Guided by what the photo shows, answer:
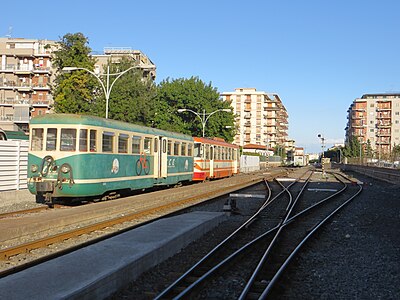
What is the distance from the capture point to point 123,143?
17.3 m

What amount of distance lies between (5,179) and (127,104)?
38.2 meters

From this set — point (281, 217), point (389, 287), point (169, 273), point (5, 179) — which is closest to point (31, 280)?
point (169, 273)

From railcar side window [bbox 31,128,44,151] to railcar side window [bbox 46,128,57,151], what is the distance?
0.25 m

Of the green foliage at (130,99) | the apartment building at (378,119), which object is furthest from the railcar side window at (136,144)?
the apartment building at (378,119)

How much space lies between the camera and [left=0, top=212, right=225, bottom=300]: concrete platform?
5270 millimetres

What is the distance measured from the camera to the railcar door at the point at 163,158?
21.5 meters

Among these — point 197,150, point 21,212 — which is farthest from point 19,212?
point 197,150

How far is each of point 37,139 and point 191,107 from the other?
44.9 metres

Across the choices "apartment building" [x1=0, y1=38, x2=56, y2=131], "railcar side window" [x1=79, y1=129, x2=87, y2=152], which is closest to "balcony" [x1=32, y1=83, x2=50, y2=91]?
"apartment building" [x1=0, y1=38, x2=56, y2=131]

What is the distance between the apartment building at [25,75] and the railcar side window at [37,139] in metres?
59.3

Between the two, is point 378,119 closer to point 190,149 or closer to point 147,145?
point 190,149

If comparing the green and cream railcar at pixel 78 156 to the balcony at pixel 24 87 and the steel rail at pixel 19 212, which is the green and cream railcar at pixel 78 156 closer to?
the steel rail at pixel 19 212

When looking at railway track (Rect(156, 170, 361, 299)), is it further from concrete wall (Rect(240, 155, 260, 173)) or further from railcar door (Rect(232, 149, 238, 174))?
concrete wall (Rect(240, 155, 260, 173))

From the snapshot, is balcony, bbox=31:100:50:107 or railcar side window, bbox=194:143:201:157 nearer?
→ railcar side window, bbox=194:143:201:157
